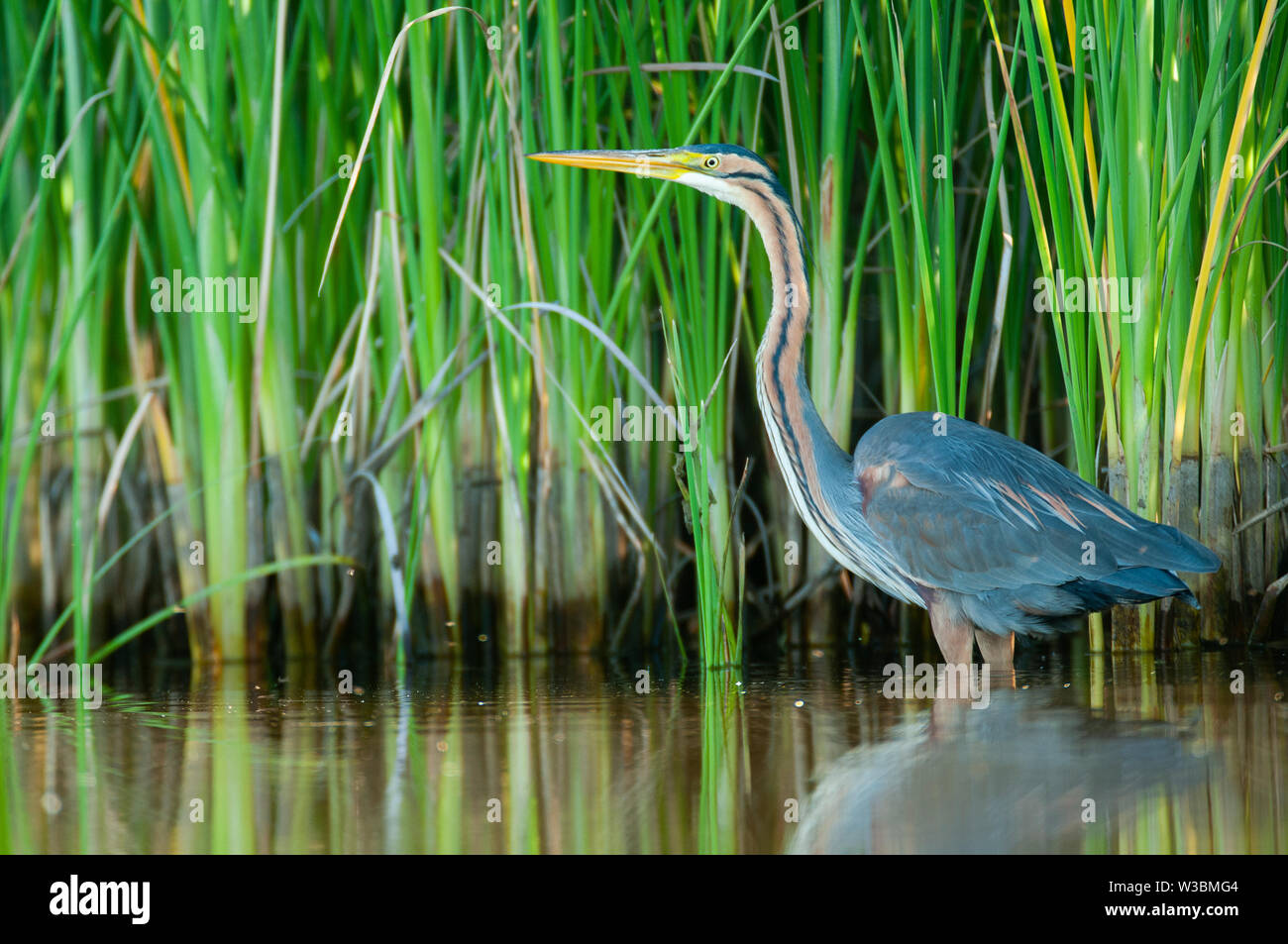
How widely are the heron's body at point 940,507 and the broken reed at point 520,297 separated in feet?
0.83

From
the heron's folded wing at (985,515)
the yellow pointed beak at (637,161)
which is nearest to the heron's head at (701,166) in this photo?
the yellow pointed beak at (637,161)

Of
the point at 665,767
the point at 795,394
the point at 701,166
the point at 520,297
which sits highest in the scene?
the point at 701,166

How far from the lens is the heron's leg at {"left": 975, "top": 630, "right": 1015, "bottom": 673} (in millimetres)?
4596

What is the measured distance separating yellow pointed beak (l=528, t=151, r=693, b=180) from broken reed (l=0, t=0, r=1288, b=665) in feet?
0.68

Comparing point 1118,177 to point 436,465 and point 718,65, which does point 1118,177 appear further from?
point 436,465

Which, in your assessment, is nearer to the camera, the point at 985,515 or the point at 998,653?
the point at 985,515

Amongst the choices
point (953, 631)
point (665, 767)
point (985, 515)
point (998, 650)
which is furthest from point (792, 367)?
point (665, 767)

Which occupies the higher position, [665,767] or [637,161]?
[637,161]

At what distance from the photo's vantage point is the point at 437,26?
4812mm

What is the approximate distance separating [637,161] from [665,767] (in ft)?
7.09

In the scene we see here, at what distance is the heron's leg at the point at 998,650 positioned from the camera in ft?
15.1

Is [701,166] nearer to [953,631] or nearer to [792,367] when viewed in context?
[792,367]

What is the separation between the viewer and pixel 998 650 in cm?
462

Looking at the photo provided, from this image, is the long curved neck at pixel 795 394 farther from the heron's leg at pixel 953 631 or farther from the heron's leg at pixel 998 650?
the heron's leg at pixel 998 650
